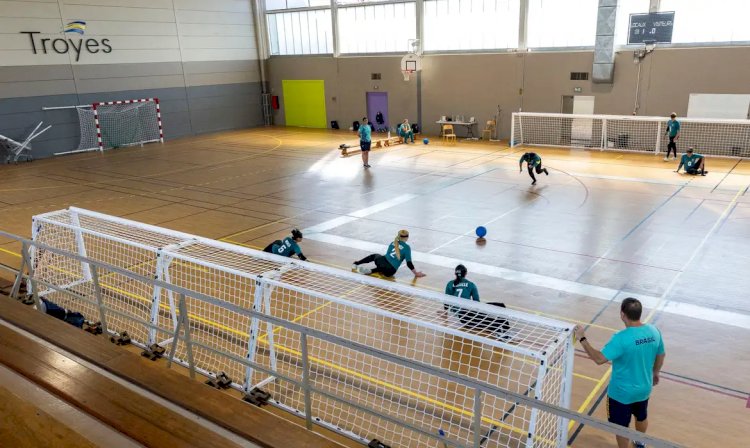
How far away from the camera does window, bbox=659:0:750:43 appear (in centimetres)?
2409

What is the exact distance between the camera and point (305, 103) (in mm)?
40531

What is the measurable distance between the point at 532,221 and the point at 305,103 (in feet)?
90.3

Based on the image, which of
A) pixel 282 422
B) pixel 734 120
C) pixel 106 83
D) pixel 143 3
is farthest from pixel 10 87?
pixel 734 120

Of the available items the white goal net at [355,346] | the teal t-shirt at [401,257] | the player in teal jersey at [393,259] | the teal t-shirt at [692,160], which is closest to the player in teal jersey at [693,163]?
the teal t-shirt at [692,160]

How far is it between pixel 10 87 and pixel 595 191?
2829 cm

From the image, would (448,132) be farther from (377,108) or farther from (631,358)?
(631,358)

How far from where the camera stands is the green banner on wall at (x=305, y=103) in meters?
39.6

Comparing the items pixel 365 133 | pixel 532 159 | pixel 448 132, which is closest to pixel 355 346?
pixel 532 159

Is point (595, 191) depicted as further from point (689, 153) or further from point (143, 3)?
point (143, 3)

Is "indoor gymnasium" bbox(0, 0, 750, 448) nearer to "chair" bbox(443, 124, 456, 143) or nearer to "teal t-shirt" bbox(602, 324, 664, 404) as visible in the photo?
"teal t-shirt" bbox(602, 324, 664, 404)

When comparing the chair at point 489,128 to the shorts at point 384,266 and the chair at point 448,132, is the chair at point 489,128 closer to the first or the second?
the chair at point 448,132

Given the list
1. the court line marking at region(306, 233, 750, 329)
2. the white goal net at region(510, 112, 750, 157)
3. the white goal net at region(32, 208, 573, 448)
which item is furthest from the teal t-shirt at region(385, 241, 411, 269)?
the white goal net at region(510, 112, 750, 157)

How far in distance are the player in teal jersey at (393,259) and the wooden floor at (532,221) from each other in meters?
0.42

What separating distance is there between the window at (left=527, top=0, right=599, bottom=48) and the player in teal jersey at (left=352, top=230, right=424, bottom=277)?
68.1 feet
